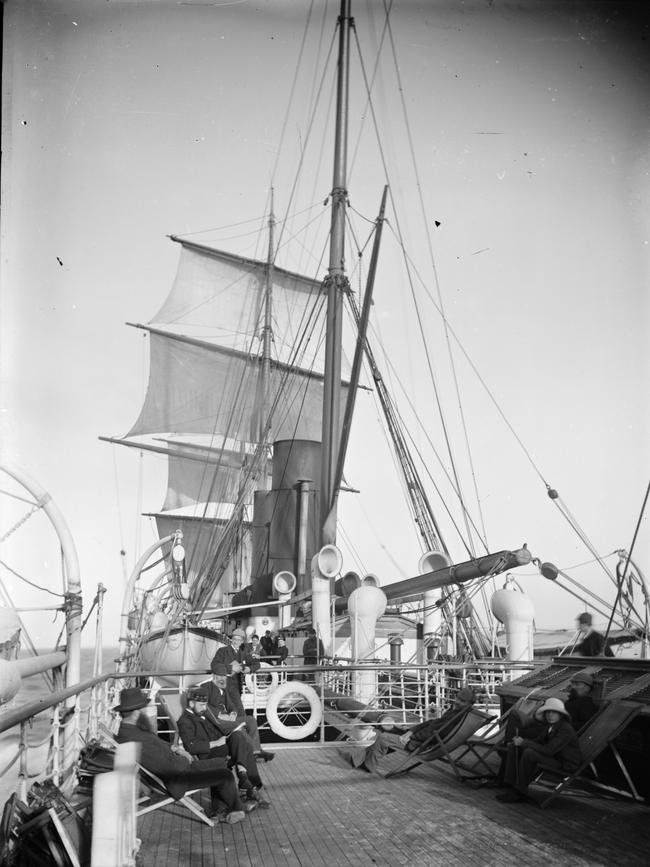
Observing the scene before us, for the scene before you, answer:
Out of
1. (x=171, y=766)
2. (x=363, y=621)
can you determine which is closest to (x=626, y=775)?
(x=171, y=766)

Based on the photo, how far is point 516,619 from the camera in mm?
10406

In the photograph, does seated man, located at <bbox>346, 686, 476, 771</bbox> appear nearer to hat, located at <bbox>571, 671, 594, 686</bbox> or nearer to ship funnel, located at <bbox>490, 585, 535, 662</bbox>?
hat, located at <bbox>571, 671, 594, 686</bbox>

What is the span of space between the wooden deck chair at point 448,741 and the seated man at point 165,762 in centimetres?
212

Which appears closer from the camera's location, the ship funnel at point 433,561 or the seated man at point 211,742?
the seated man at point 211,742

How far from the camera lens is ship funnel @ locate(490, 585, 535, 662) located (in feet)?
34.1

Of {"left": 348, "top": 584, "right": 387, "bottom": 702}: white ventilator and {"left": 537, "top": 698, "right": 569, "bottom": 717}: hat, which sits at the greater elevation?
{"left": 348, "top": 584, "right": 387, "bottom": 702}: white ventilator

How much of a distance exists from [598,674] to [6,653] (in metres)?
7.91

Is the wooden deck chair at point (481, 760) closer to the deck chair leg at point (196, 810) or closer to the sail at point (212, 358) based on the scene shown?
the deck chair leg at point (196, 810)

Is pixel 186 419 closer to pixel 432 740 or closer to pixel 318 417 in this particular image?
pixel 318 417

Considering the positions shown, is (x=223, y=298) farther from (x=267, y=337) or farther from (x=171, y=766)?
(x=171, y=766)

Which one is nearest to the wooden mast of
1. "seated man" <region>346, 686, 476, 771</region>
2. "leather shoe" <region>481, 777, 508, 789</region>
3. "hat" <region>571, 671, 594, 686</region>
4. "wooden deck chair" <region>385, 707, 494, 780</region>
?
"seated man" <region>346, 686, 476, 771</region>

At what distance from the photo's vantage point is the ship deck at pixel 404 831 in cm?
463

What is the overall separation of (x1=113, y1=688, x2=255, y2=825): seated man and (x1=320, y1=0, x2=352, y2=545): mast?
1157 centimetres

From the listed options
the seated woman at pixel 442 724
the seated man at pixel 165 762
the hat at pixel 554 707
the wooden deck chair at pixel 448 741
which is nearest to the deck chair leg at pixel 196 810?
the seated man at pixel 165 762
